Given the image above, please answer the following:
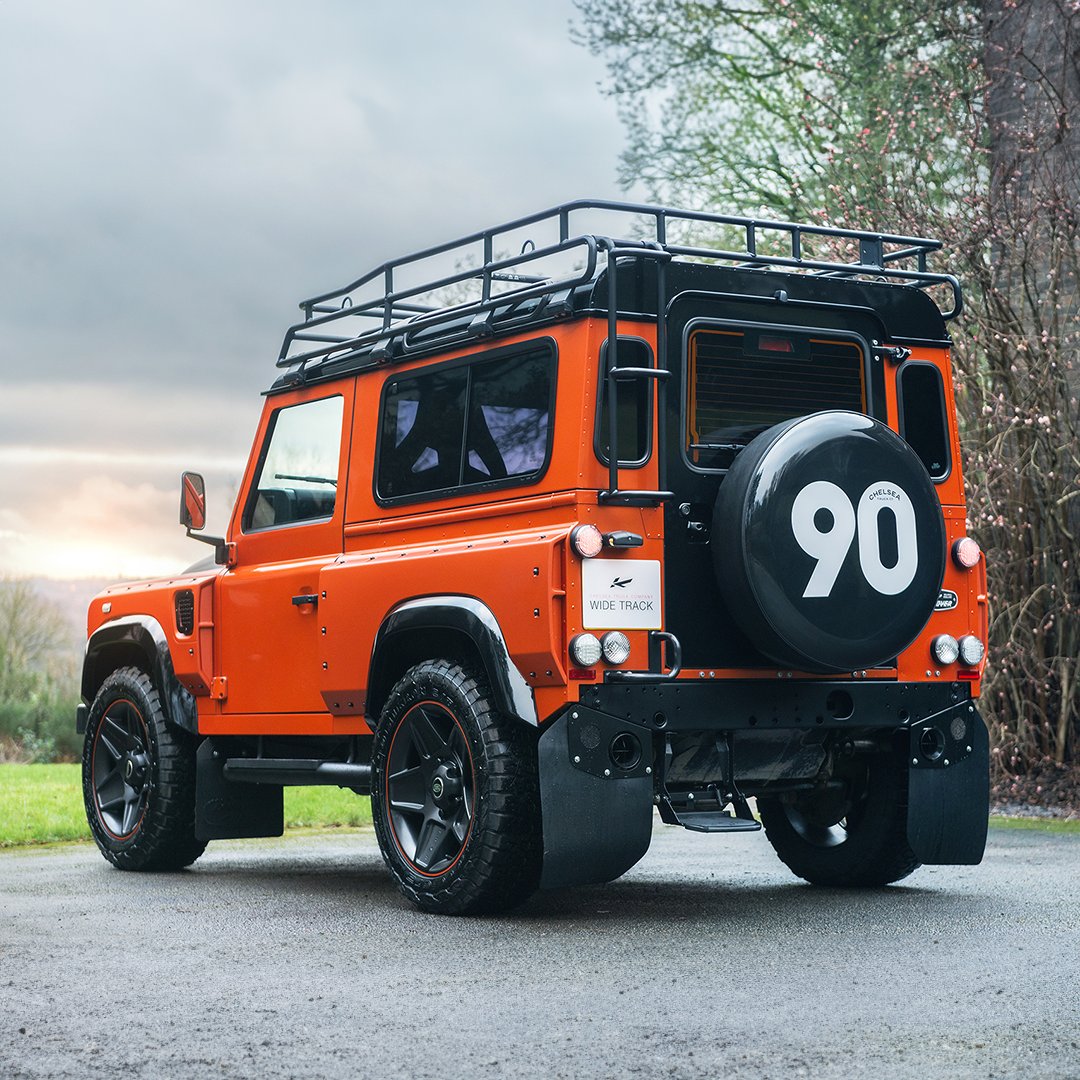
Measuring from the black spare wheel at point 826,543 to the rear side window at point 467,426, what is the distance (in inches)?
34.7

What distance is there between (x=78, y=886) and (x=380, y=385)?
304cm

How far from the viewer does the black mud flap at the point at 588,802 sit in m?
7.16

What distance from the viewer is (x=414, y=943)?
7.04m

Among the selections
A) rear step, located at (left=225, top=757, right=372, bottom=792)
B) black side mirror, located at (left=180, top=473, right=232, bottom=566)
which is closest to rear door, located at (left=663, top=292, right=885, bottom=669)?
rear step, located at (left=225, top=757, right=372, bottom=792)

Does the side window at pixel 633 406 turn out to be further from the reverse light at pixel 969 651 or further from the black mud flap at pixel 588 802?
the reverse light at pixel 969 651

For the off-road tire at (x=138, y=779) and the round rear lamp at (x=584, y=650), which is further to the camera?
the off-road tire at (x=138, y=779)

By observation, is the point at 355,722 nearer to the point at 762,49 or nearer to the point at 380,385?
the point at 380,385

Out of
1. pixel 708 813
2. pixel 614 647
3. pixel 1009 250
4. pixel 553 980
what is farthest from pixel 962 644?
pixel 1009 250

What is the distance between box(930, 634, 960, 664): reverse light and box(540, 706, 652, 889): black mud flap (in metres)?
1.70

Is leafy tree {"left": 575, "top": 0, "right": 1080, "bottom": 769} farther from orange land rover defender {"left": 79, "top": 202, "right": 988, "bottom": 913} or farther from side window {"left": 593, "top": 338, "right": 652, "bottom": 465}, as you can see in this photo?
side window {"left": 593, "top": 338, "right": 652, "bottom": 465}

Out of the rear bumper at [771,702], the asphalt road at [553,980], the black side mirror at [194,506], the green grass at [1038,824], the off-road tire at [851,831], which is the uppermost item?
the black side mirror at [194,506]

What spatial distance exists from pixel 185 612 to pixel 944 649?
13.6 feet

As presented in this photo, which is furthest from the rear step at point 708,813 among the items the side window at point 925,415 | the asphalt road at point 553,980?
the side window at point 925,415

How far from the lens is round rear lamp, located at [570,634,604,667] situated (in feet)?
23.6
